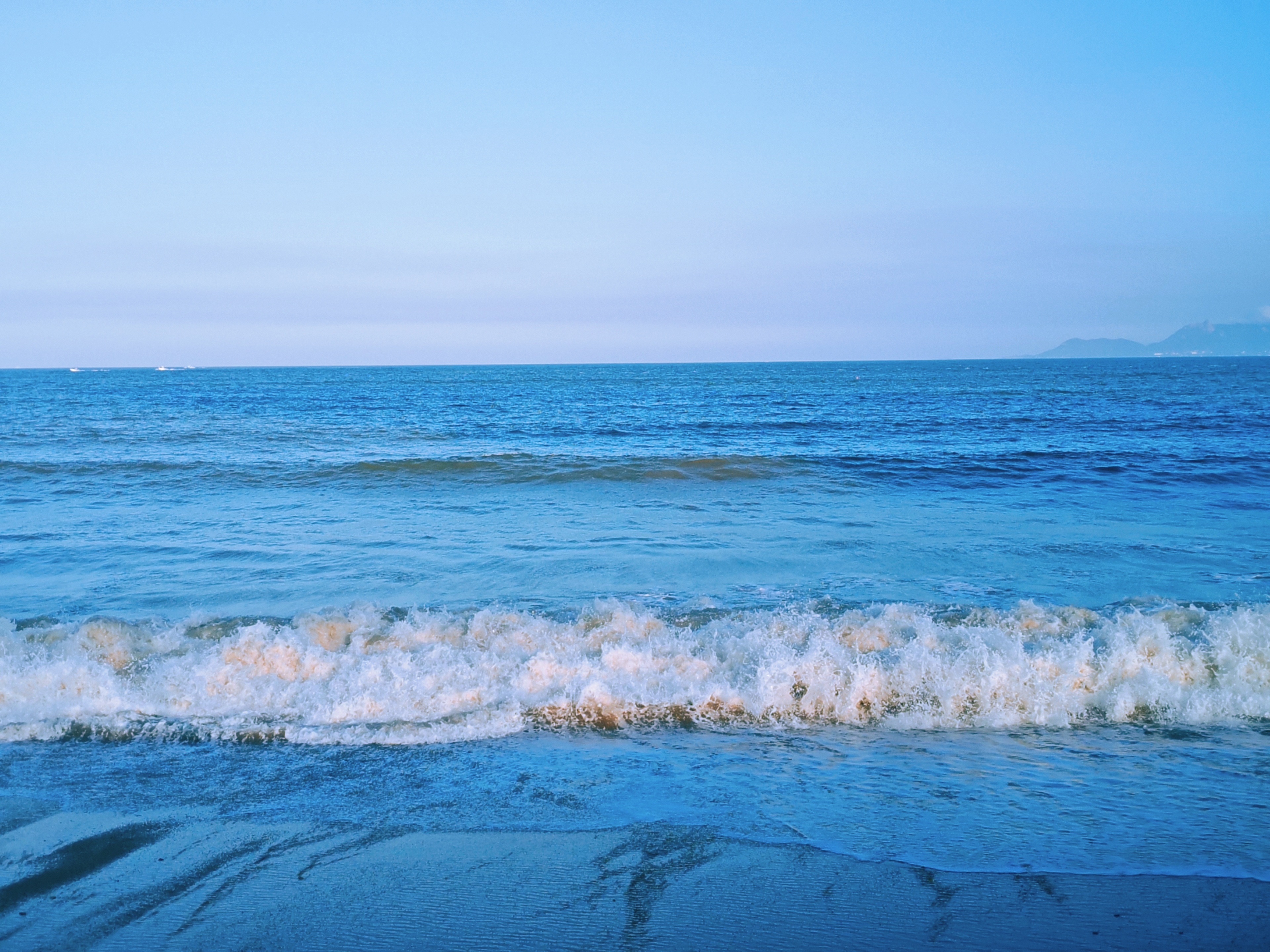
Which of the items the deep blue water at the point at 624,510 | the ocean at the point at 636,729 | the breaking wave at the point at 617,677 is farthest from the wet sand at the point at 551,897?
the deep blue water at the point at 624,510

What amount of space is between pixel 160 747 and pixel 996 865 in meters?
4.80

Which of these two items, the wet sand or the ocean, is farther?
the ocean

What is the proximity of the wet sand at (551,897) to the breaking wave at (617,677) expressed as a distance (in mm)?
1403

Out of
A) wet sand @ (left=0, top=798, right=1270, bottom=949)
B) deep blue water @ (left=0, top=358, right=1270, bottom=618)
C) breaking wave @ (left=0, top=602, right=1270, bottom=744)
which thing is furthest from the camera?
deep blue water @ (left=0, top=358, right=1270, bottom=618)

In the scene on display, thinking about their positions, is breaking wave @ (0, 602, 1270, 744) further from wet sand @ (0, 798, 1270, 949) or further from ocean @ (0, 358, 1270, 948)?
wet sand @ (0, 798, 1270, 949)

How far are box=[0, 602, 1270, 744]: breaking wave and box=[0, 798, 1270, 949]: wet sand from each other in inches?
55.2

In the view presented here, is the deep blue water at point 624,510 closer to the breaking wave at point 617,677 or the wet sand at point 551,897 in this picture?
the breaking wave at point 617,677

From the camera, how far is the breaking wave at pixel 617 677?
18.5 ft

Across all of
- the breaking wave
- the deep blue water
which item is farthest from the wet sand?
the deep blue water

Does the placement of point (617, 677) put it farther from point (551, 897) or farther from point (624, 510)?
point (624, 510)

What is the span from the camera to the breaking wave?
5.65 meters

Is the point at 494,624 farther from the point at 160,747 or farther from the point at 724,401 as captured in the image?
the point at 724,401

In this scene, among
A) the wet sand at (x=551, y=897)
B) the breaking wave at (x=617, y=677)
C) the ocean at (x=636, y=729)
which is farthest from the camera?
the breaking wave at (x=617, y=677)

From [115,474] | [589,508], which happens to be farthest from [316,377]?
[589,508]
